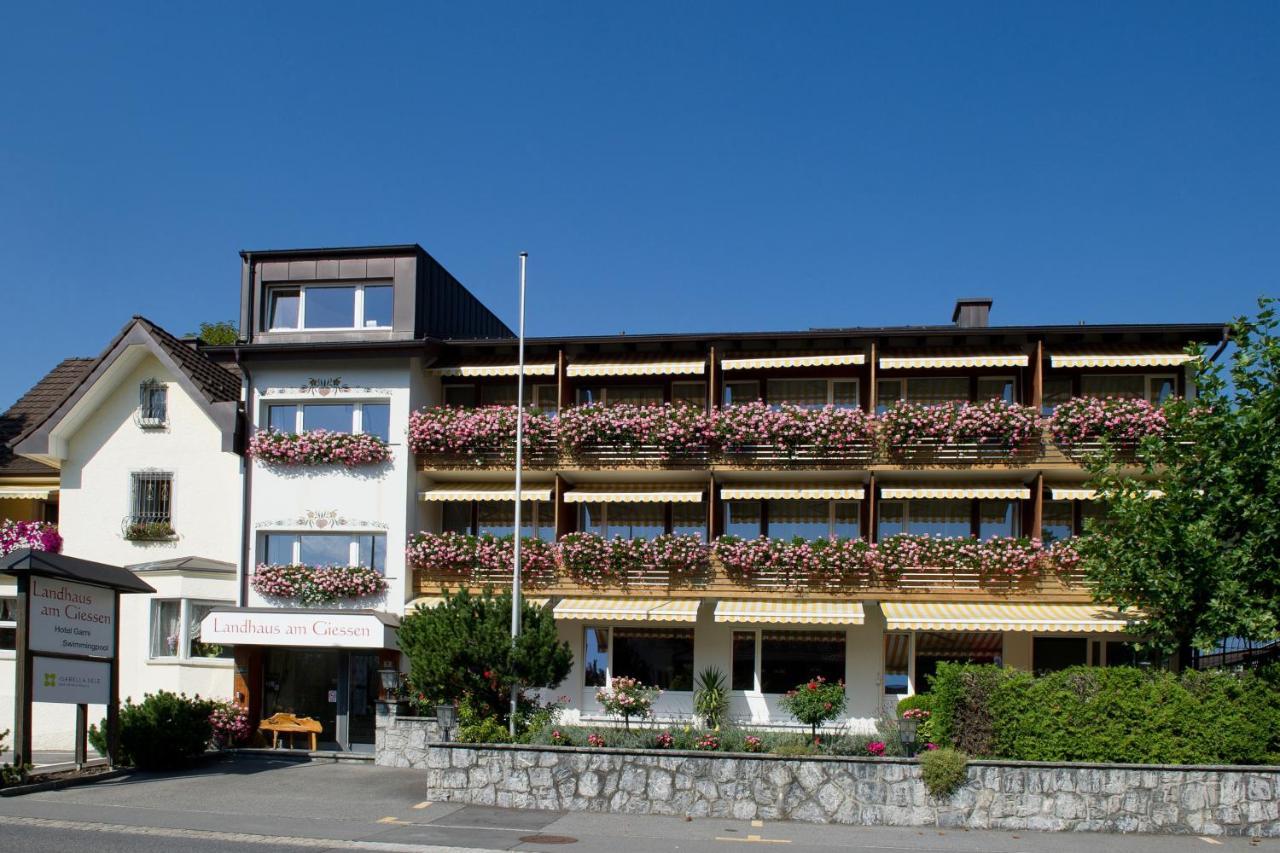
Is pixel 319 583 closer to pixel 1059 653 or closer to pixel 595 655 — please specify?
pixel 595 655

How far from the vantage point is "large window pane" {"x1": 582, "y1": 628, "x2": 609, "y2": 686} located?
3041 centimetres

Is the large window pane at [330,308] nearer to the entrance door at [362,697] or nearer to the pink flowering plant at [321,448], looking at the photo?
the pink flowering plant at [321,448]

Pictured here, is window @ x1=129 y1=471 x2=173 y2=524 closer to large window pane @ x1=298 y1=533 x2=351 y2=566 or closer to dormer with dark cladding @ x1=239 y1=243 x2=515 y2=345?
large window pane @ x1=298 y1=533 x2=351 y2=566

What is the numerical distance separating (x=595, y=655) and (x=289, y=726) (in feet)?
24.2

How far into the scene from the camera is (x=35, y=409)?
35594mm

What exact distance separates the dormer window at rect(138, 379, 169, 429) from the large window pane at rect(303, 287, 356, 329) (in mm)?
4040

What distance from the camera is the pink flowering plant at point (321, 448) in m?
30.2

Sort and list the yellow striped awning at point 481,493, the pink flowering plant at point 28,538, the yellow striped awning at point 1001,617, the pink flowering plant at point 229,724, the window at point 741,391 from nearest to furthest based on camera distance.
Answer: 1. the yellow striped awning at point 1001,617
2. the pink flowering plant at point 229,724
3. the yellow striped awning at point 481,493
4. the pink flowering plant at point 28,538
5. the window at point 741,391

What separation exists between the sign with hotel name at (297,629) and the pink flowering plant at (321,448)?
13.2 feet

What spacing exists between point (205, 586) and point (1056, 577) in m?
20.0

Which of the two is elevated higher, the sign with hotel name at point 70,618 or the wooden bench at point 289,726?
the sign with hotel name at point 70,618

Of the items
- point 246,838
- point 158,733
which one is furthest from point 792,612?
point 246,838

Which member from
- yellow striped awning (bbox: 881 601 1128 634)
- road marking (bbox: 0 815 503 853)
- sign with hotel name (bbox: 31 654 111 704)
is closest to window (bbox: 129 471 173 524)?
sign with hotel name (bbox: 31 654 111 704)

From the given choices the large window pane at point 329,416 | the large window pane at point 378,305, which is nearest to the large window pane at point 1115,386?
the large window pane at point 378,305
